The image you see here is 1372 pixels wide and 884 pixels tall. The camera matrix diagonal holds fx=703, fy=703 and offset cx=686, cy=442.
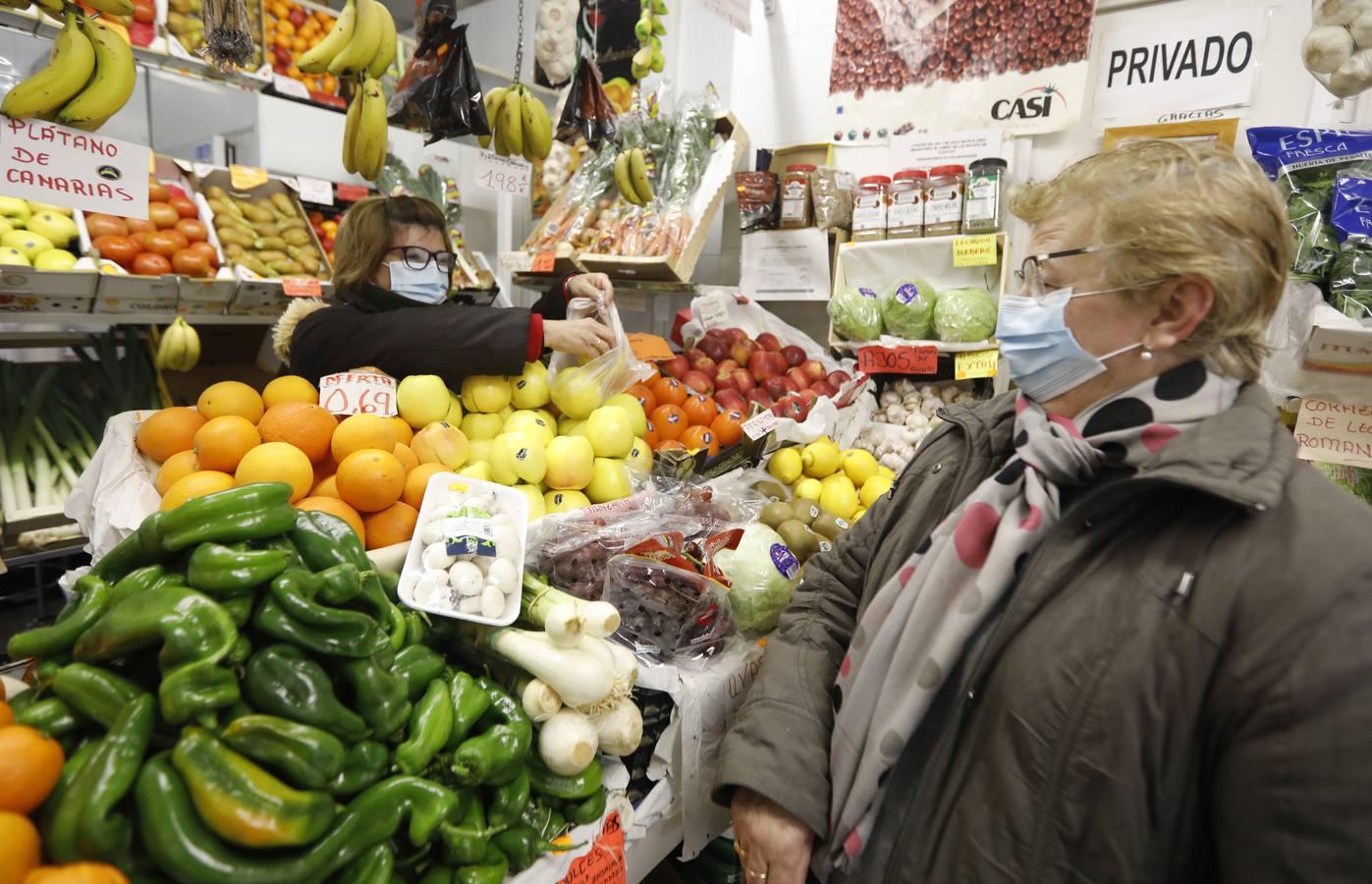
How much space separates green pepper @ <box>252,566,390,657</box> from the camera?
0.89 meters

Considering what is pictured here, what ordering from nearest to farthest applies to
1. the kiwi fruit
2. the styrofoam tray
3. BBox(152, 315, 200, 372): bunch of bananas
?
the styrofoam tray < the kiwi fruit < BBox(152, 315, 200, 372): bunch of bananas

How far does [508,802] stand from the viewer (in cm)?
108

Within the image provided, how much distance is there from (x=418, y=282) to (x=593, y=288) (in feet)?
1.95

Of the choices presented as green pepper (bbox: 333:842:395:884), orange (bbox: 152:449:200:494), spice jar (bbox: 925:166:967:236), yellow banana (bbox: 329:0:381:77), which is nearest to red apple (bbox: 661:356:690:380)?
spice jar (bbox: 925:166:967:236)

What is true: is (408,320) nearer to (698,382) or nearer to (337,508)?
(337,508)

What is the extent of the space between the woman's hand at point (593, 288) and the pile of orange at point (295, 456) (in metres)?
0.90

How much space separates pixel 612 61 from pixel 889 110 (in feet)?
4.49

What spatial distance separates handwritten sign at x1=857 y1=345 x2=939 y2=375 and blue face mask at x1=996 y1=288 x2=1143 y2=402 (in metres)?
1.77

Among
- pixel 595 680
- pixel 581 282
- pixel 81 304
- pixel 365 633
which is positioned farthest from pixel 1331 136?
pixel 81 304

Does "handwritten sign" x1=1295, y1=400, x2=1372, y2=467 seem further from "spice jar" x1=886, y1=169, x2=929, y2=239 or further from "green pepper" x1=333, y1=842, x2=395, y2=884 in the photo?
"green pepper" x1=333, y1=842, x2=395, y2=884

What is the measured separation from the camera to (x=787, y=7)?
12.3 ft

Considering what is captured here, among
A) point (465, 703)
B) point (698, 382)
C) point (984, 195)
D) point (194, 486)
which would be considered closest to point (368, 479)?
point (194, 486)

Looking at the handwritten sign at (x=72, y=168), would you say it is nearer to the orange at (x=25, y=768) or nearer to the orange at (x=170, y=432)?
the orange at (x=170, y=432)

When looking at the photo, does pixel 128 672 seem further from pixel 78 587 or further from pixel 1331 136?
pixel 1331 136
